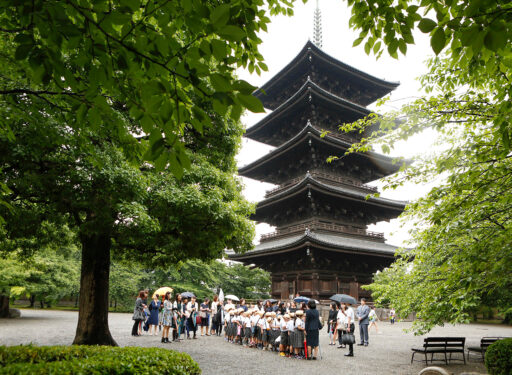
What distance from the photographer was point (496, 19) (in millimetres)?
2213

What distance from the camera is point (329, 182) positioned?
75.3 feet

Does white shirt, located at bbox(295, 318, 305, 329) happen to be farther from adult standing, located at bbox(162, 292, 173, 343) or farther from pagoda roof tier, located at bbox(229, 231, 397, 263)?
pagoda roof tier, located at bbox(229, 231, 397, 263)

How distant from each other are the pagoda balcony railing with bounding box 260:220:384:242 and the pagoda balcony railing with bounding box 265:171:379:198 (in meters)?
2.88

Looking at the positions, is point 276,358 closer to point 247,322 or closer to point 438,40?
point 247,322

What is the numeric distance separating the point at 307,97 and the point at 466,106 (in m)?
19.2

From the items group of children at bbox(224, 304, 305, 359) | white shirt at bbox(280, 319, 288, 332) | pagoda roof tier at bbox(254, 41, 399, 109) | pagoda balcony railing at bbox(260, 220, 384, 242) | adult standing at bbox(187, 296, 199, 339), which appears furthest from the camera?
pagoda roof tier at bbox(254, 41, 399, 109)

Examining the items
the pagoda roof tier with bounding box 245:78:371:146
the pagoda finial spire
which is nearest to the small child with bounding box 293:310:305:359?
the pagoda roof tier with bounding box 245:78:371:146

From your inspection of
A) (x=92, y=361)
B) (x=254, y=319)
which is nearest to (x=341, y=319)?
(x=254, y=319)

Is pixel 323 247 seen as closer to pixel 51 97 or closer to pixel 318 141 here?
pixel 318 141

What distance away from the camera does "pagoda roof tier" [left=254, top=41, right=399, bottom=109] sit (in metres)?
25.0

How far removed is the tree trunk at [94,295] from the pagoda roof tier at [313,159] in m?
15.3

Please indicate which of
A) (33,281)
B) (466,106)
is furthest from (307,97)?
(33,281)

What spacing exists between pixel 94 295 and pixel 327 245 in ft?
45.1

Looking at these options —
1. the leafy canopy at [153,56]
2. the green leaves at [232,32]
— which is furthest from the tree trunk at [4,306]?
the green leaves at [232,32]
